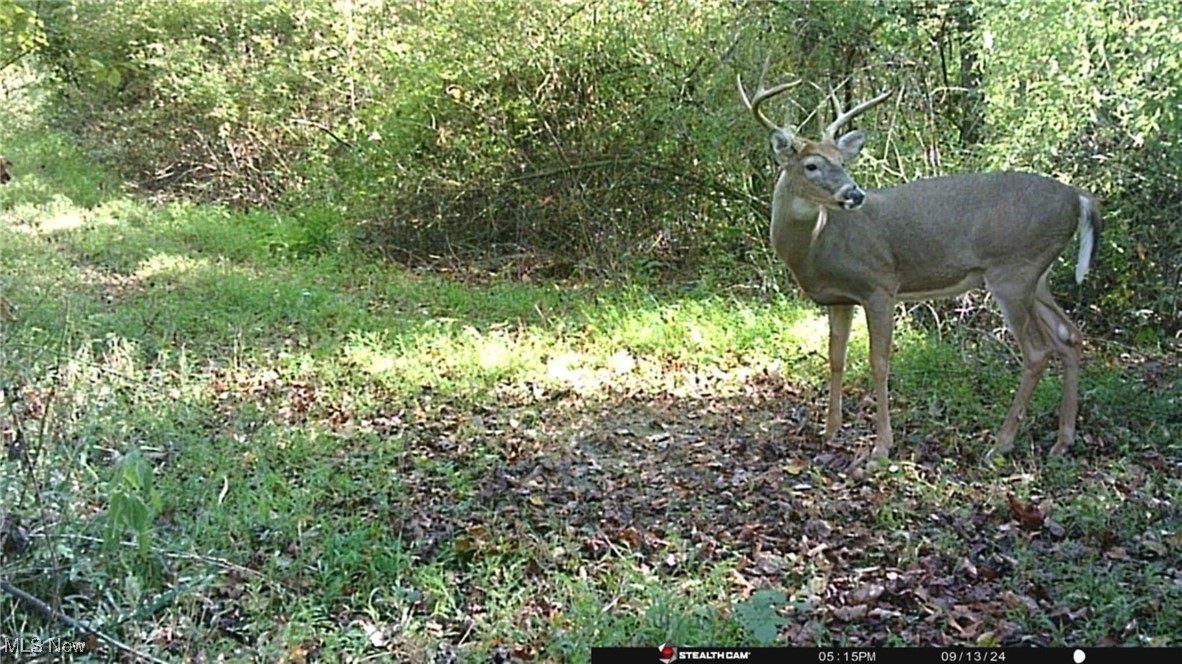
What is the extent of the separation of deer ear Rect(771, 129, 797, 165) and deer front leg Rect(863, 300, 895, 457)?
2.27 feet

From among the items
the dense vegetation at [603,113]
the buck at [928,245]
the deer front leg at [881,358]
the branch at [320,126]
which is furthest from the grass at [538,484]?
the branch at [320,126]

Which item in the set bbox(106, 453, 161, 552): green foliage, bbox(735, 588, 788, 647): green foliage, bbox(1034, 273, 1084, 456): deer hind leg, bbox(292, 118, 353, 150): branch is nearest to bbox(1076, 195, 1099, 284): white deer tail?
bbox(1034, 273, 1084, 456): deer hind leg

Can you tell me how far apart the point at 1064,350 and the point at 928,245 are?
0.72m

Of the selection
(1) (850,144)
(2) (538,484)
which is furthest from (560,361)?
(1) (850,144)

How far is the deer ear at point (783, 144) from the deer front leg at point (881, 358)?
69 centimetres

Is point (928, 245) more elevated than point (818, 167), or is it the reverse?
point (818, 167)

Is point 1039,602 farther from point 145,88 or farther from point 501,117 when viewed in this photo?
point 145,88

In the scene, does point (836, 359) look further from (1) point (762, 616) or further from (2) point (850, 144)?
(1) point (762, 616)

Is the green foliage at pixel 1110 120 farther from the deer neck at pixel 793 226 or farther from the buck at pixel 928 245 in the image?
the deer neck at pixel 793 226

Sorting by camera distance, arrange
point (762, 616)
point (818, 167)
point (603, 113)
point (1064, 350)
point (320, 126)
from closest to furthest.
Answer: point (762, 616)
point (818, 167)
point (1064, 350)
point (603, 113)
point (320, 126)

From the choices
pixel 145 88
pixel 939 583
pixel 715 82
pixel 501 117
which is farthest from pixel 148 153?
pixel 939 583

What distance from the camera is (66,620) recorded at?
3027 mm

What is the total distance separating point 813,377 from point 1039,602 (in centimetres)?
276

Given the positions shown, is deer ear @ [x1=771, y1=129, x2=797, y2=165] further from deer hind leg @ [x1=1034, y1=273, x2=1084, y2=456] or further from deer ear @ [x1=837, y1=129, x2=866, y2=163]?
deer hind leg @ [x1=1034, y1=273, x2=1084, y2=456]
